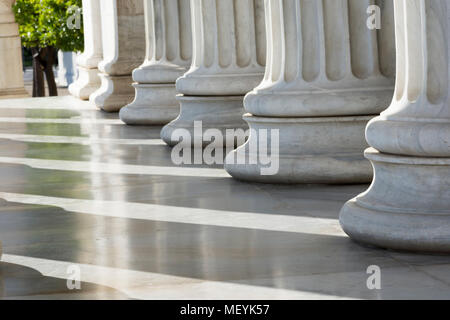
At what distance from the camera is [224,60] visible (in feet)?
57.1

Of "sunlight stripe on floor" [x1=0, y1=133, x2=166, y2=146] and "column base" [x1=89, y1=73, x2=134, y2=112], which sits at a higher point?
"column base" [x1=89, y1=73, x2=134, y2=112]

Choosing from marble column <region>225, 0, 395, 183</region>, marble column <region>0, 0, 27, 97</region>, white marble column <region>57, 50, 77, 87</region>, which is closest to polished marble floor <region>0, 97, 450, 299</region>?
marble column <region>225, 0, 395, 183</region>

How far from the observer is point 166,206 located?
468 inches

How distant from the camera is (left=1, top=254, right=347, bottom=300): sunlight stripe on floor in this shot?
7.50 metres

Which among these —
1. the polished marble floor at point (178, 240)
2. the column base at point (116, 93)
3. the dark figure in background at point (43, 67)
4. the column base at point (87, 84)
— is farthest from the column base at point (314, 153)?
the dark figure in background at point (43, 67)

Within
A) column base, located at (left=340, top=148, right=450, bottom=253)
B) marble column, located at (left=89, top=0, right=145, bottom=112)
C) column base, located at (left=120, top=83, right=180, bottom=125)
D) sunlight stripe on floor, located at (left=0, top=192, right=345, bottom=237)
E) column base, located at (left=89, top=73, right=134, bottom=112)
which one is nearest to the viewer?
column base, located at (left=340, top=148, right=450, bottom=253)

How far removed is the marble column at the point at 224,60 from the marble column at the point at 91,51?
49.8ft

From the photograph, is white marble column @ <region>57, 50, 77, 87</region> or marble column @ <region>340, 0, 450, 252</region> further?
white marble column @ <region>57, 50, 77, 87</region>

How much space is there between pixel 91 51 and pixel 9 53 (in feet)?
35.4

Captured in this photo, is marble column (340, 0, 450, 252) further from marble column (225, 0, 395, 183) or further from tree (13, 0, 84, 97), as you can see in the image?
tree (13, 0, 84, 97)

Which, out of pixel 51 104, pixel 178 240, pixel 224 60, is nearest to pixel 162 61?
pixel 224 60

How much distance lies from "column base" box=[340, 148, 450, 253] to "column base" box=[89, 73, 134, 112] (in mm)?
18796

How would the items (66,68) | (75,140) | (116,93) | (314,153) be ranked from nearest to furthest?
(314,153) < (75,140) < (116,93) < (66,68)

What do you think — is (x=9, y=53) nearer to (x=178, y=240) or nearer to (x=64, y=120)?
(x=64, y=120)
